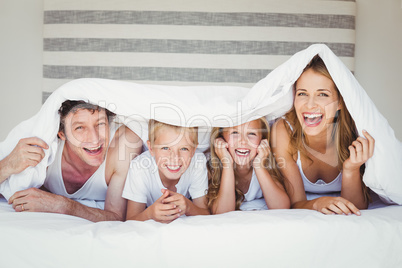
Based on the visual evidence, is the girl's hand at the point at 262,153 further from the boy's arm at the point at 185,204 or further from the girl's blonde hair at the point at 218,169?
the boy's arm at the point at 185,204

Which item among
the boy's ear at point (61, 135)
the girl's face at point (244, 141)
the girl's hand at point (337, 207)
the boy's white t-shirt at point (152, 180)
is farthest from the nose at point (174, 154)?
the girl's hand at point (337, 207)

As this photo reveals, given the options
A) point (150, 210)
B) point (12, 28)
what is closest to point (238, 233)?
point (150, 210)

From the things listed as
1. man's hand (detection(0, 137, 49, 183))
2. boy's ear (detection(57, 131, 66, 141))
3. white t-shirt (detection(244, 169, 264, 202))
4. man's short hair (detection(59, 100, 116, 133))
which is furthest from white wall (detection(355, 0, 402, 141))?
man's hand (detection(0, 137, 49, 183))

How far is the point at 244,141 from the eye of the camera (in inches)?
52.3

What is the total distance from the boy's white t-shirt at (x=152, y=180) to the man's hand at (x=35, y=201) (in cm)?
24

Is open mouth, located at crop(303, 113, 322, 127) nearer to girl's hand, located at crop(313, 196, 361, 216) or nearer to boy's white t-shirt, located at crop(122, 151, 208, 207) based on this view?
girl's hand, located at crop(313, 196, 361, 216)

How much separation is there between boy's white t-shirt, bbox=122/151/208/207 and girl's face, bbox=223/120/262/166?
142 mm

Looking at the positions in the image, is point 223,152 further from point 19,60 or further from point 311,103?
point 19,60

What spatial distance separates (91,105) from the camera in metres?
1.31

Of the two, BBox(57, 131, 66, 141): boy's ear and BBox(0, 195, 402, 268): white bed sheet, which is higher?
BBox(57, 131, 66, 141): boy's ear

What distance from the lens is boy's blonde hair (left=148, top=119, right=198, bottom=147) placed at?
4.34ft

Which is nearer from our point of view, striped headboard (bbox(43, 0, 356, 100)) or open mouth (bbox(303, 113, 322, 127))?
open mouth (bbox(303, 113, 322, 127))

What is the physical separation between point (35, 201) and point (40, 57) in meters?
1.48

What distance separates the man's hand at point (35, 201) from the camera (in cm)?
112
